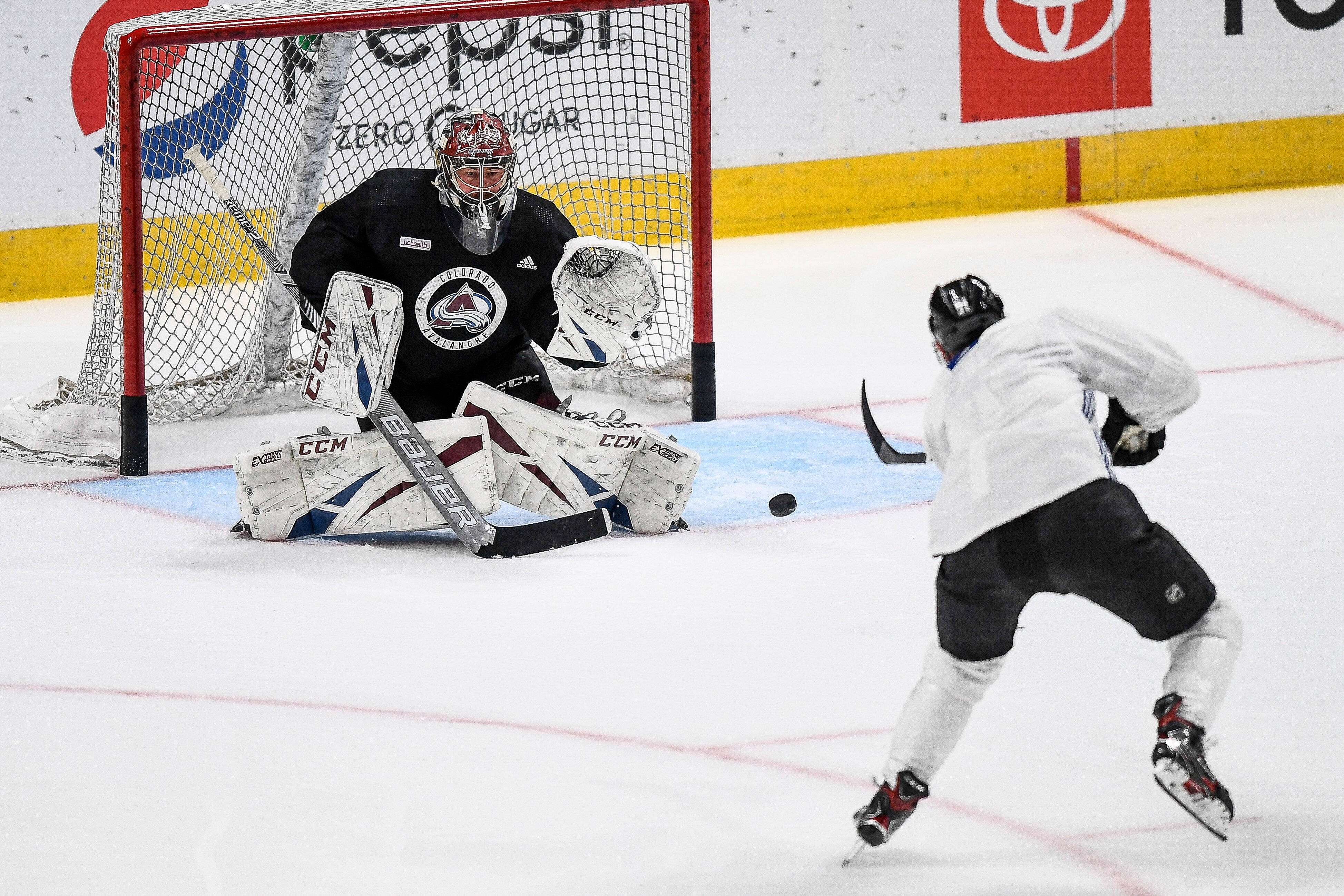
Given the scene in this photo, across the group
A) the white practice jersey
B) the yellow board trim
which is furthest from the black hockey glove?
the yellow board trim

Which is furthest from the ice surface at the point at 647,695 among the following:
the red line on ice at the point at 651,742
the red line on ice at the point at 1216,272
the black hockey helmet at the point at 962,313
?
the red line on ice at the point at 1216,272

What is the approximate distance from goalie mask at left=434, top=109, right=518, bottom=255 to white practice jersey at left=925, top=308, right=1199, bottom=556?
190 centimetres

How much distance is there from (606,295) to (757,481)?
73 centimetres

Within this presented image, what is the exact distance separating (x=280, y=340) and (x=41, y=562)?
5.41ft

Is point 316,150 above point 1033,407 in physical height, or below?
above

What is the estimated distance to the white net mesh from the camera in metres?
5.51

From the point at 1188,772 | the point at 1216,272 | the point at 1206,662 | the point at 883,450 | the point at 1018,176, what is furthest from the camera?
the point at 1018,176

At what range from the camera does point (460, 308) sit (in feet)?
14.6

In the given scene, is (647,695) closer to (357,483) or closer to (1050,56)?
(357,483)

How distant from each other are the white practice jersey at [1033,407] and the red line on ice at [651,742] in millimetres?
448

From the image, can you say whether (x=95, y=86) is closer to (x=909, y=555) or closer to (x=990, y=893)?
(x=909, y=555)

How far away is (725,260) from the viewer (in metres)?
7.95

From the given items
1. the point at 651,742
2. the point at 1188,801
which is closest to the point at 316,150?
the point at 651,742

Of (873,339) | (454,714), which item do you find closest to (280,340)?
(873,339)
